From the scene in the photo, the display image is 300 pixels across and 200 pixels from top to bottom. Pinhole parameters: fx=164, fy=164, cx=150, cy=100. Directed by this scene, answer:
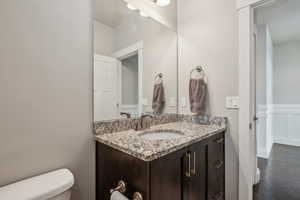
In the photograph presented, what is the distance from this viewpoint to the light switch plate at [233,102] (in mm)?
1540

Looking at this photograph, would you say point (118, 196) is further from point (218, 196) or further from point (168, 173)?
point (218, 196)

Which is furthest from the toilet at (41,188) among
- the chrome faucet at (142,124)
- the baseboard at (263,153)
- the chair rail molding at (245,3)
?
the baseboard at (263,153)

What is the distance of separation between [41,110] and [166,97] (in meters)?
1.31

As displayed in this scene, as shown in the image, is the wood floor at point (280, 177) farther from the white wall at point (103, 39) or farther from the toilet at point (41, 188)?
the white wall at point (103, 39)

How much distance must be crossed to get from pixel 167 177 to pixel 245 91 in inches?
42.4

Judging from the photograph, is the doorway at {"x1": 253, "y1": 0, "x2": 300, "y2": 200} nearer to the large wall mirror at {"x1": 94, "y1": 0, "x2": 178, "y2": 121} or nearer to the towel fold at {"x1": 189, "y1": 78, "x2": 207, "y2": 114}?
the towel fold at {"x1": 189, "y1": 78, "x2": 207, "y2": 114}

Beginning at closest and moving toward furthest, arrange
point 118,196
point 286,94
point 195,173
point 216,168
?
1. point 118,196
2. point 195,173
3. point 216,168
4. point 286,94

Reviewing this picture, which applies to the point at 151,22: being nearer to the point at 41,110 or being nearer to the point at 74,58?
the point at 74,58

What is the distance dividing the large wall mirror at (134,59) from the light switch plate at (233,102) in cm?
59

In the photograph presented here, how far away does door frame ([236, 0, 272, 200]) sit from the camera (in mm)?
1474

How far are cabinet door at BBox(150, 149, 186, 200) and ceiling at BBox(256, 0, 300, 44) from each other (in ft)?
6.74

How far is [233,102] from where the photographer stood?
1.57 m

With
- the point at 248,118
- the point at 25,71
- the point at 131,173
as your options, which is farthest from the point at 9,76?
the point at 248,118

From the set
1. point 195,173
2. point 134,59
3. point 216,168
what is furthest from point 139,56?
point 216,168
